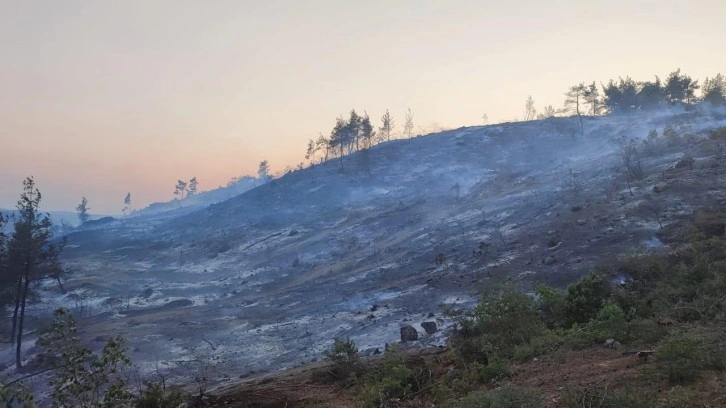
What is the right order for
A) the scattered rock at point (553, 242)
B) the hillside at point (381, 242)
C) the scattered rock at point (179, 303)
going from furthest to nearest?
the scattered rock at point (179, 303), the scattered rock at point (553, 242), the hillside at point (381, 242)

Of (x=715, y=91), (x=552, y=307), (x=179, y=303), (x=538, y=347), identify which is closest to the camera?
(x=538, y=347)

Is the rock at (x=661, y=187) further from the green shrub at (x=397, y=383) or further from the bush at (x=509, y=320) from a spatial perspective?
the green shrub at (x=397, y=383)

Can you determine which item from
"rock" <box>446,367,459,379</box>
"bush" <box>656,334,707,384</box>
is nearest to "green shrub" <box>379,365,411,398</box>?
"rock" <box>446,367,459,379</box>

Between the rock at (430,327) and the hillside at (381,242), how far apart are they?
0.34m

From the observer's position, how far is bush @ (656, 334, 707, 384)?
5934mm

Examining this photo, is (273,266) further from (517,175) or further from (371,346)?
(517,175)

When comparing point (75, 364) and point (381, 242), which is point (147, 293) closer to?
point (381, 242)

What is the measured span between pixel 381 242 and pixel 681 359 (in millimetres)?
33270

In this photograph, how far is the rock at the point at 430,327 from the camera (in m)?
15.9

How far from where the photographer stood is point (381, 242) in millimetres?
39219

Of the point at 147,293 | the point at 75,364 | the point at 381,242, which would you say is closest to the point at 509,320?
the point at 75,364

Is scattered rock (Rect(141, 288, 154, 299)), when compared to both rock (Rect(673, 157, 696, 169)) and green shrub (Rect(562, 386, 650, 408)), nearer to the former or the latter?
green shrub (Rect(562, 386, 650, 408))

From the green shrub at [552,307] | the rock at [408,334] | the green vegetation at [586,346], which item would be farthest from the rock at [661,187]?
the rock at [408,334]

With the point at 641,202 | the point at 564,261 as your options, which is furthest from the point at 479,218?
the point at 564,261
